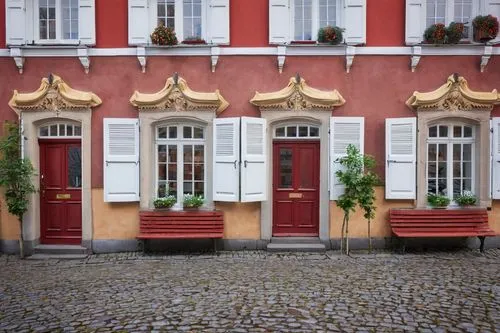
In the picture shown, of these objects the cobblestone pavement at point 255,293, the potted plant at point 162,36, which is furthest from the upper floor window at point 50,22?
the cobblestone pavement at point 255,293

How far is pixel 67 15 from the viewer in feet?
31.7

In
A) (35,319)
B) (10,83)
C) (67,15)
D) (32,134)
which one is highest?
(67,15)

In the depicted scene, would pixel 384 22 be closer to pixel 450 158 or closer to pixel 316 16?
pixel 316 16

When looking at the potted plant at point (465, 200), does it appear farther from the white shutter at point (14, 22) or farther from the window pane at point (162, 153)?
the white shutter at point (14, 22)

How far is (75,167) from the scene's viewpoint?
9.78m

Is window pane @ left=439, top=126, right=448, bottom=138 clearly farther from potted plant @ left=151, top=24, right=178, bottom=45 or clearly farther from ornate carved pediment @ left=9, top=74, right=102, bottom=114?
ornate carved pediment @ left=9, top=74, right=102, bottom=114

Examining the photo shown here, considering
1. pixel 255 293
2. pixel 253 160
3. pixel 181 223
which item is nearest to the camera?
pixel 255 293

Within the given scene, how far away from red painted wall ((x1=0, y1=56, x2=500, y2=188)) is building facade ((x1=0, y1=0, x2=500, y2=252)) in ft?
0.09

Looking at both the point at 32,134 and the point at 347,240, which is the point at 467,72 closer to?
the point at 347,240

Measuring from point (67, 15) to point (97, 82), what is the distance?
1518 millimetres

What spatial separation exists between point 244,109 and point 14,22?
4.84 meters

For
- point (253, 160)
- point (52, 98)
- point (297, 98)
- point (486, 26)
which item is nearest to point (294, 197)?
point (253, 160)

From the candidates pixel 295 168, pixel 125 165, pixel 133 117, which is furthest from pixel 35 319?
pixel 295 168

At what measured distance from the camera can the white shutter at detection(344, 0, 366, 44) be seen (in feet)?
30.9
